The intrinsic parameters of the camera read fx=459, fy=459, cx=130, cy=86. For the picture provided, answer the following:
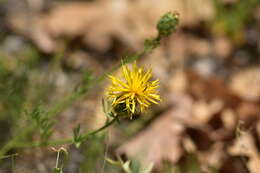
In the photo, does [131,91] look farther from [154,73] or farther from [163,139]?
[154,73]

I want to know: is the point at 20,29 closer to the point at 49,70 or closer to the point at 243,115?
the point at 49,70

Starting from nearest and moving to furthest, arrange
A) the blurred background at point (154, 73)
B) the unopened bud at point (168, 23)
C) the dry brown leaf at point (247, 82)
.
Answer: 1. the unopened bud at point (168, 23)
2. the blurred background at point (154, 73)
3. the dry brown leaf at point (247, 82)

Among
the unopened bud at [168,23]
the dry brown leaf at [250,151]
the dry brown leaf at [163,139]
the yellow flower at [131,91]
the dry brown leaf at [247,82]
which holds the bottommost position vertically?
the dry brown leaf at [250,151]

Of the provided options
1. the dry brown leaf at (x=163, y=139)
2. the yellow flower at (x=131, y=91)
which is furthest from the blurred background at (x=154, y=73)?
the yellow flower at (x=131, y=91)

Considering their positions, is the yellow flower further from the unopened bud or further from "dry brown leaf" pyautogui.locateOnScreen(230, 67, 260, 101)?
"dry brown leaf" pyautogui.locateOnScreen(230, 67, 260, 101)

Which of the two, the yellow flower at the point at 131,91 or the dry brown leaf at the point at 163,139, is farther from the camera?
the dry brown leaf at the point at 163,139

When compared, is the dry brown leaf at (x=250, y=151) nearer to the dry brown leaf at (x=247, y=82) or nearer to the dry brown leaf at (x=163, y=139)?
the dry brown leaf at (x=163, y=139)

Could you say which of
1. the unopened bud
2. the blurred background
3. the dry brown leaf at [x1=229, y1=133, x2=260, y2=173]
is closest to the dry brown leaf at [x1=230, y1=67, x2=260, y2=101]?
the blurred background

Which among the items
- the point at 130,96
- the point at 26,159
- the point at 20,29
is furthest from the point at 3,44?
the point at 130,96
